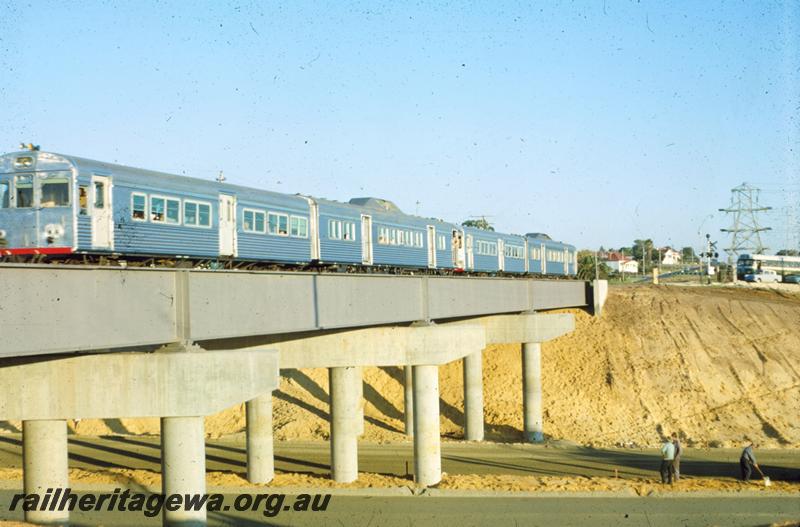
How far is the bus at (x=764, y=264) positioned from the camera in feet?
344

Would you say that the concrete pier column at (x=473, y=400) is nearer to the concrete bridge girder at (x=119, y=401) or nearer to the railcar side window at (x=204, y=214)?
the railcar side window at (x=204, y=214)

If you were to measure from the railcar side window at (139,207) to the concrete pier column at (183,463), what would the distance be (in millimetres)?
6171

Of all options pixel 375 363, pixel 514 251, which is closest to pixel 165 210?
pixel 375 363

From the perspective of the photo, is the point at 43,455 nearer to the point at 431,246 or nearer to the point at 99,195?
the point at 99,195

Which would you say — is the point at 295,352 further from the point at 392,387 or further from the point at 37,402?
the point at 392,387

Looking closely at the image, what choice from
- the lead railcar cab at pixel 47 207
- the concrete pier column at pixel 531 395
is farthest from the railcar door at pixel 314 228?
the concrete pier column at pixel 531 395

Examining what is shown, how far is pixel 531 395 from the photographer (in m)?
44.7

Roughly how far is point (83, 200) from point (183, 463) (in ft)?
21.9

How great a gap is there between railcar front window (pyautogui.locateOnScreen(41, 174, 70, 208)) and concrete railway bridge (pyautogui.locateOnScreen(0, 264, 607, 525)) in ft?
11.8

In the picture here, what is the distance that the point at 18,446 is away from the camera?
1626 inches

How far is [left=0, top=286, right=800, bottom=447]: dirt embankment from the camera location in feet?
143

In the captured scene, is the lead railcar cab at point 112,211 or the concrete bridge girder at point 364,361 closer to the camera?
the lead railcar cab at point 112,211

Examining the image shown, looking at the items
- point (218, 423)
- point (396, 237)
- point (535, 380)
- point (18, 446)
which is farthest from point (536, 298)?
point (18, 446)

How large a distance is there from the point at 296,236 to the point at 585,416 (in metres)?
22.5
